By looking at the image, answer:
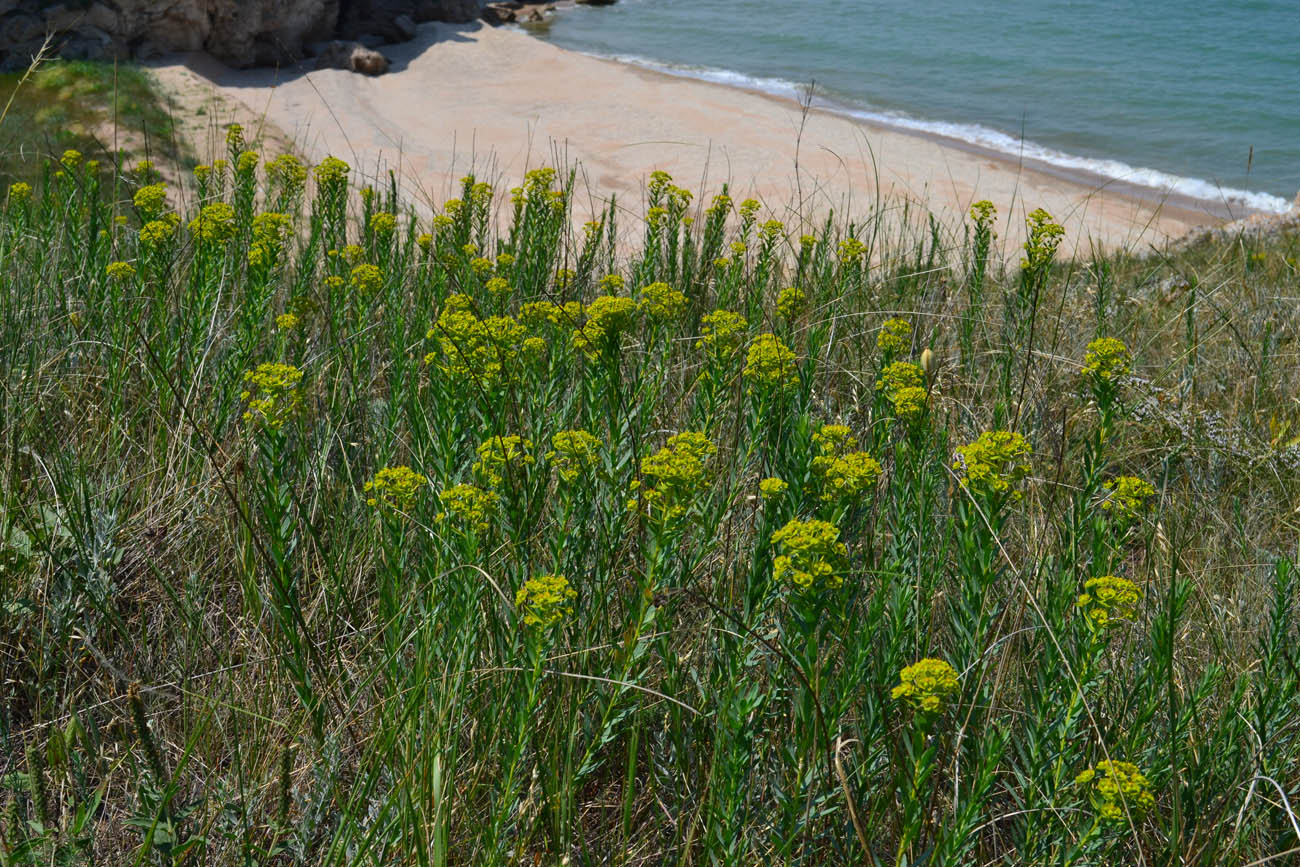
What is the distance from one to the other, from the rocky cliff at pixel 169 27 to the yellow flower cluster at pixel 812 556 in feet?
46.7

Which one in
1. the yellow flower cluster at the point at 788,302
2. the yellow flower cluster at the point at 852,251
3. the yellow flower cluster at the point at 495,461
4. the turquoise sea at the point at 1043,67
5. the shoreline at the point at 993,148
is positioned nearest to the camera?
the yellow flower cluster at the point at 495,461

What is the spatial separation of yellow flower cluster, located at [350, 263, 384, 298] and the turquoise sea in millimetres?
9754

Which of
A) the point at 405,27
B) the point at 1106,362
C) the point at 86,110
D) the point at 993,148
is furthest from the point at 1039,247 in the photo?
the point at 405,27

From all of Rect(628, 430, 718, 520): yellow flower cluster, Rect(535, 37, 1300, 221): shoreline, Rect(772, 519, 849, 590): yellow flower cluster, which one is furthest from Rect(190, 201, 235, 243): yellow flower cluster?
Rect(535, 37, 1300, 221): shoreline

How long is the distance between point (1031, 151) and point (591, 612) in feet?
48.4

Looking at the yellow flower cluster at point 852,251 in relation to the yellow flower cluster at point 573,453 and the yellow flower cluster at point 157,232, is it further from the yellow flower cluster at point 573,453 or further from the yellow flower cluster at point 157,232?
the yellow flower cluster at point 157,232

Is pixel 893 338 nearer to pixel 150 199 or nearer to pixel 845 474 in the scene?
pixel 845 474

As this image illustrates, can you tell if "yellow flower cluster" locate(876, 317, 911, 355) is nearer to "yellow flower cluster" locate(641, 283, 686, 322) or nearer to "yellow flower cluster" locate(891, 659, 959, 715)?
"yellow flower cluster" locate(641, 283, 686, 322)

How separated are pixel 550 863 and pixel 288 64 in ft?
53.9

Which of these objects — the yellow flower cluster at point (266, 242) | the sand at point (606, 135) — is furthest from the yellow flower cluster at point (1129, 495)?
the sand at point (606, 135)

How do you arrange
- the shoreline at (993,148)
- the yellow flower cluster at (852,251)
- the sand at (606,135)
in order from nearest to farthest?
the yellow flower cluster at (852,251) → the sand at (606,135) → the shoreline at (993,148)

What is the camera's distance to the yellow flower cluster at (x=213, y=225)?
9.61ft

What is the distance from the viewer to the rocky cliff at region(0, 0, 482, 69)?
14062 mm

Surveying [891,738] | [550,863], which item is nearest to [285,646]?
[550,863]
